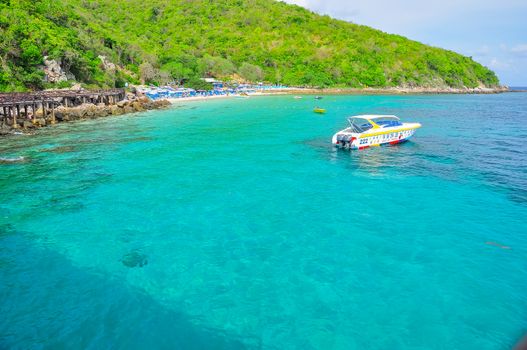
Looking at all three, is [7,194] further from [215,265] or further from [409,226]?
[409,226]

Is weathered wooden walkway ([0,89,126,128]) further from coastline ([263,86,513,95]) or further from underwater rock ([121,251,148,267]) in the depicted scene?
coastline ([263,86,513,95])

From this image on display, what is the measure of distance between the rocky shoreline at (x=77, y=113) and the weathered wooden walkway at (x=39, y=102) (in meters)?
0.41

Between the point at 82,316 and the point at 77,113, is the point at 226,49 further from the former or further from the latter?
the point at 82,316

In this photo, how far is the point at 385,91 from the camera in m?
150

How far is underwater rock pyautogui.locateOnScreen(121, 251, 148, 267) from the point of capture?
12961mm

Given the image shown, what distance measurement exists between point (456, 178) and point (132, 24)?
17955cm

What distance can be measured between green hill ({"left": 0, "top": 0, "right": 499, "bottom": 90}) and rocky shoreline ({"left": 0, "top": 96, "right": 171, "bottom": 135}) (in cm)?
1537

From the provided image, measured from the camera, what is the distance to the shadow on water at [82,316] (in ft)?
30.5

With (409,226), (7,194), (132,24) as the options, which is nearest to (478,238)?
(409,226)

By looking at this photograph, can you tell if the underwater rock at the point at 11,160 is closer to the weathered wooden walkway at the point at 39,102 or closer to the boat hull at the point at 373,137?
the weathered wooden walkway at the point at 39,102

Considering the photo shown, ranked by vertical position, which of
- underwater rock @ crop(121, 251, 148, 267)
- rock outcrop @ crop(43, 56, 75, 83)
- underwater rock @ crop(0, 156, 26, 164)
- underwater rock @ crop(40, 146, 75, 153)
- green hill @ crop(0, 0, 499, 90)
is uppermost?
green hill @ crop(0, 0, 499, 90)

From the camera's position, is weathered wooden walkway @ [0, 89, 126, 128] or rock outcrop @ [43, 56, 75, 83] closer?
weathered wooden walkway @ [0, 89, 126, 128]

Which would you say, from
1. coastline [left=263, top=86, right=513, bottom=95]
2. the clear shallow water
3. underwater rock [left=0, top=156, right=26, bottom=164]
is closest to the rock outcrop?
the clear shallow water

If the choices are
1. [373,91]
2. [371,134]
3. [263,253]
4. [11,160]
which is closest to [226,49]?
[373,91]
